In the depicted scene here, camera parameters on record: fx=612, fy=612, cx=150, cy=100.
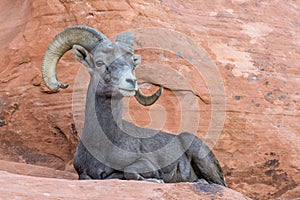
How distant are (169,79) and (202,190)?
523 centimetres

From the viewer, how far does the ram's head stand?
25.2 feet

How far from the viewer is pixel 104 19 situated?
36.3 feet

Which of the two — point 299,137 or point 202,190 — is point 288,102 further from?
point 202,190

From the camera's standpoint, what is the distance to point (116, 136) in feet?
26.1

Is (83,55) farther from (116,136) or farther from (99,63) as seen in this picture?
(116,136)

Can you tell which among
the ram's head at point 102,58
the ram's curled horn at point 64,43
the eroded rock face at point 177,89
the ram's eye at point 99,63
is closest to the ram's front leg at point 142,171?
the ram's head at point 102,58

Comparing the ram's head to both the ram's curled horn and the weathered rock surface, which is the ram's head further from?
the weathered rock surface

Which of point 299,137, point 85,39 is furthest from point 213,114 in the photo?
point 85,39

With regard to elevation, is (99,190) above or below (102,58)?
above

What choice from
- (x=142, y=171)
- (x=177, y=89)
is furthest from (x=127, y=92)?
(x=177, y=89)

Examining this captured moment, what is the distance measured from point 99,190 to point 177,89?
5.45m

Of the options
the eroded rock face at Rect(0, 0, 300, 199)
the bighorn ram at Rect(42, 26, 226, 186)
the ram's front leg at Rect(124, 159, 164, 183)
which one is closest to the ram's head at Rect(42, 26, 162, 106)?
the bighorn ram at Rect(42, 26, 226, 186)

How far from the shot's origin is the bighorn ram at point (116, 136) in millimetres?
7742

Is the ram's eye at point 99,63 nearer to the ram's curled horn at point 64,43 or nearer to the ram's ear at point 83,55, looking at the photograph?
the ram's ear at point 83,55
